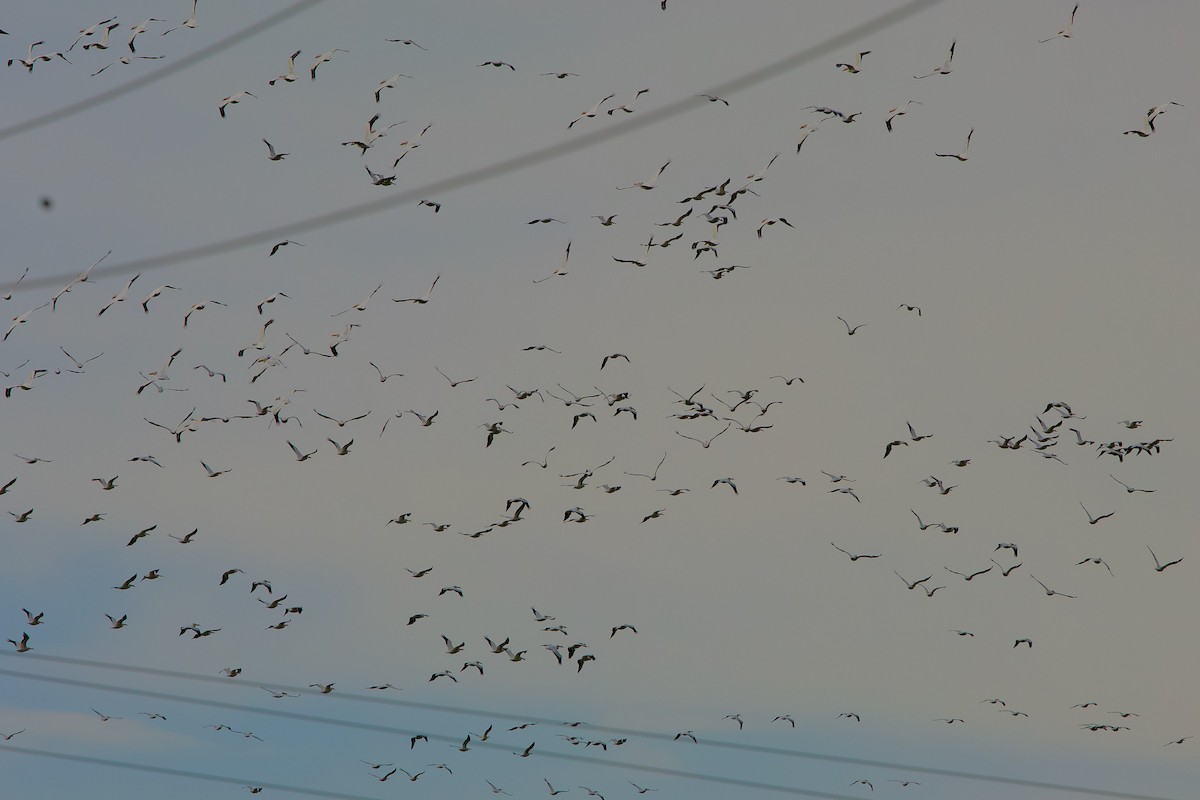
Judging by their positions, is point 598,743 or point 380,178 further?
point 598,743

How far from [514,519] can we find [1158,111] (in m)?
25.6

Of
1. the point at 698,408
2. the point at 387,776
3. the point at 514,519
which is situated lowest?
the point at 387,776

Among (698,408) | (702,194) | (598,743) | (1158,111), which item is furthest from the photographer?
(598,743)

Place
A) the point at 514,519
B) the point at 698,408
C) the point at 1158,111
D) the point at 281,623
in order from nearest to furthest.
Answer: the point at 1158,111
the point at 514,519
the point at 698,408
the point at 281,623

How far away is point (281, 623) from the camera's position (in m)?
87.1

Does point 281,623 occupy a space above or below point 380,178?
below

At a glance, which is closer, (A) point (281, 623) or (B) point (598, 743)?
(A) point (281, 623)

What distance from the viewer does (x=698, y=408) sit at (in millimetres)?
80562

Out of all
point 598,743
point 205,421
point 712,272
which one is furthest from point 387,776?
point 712,272

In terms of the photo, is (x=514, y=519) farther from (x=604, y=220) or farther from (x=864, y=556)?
(x=864, y=556)

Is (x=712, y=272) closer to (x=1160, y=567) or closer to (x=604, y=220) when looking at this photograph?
(x=604, y=220)

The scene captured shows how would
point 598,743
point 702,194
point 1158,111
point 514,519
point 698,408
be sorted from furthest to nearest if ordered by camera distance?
1. point 598,743
2. point 698,408
3. point 514,519
4. point 702,194
5. point 1158,111

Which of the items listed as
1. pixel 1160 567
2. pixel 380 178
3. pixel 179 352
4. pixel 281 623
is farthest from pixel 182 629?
pixel 1160 567

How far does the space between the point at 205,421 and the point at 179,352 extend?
4.83 meters
